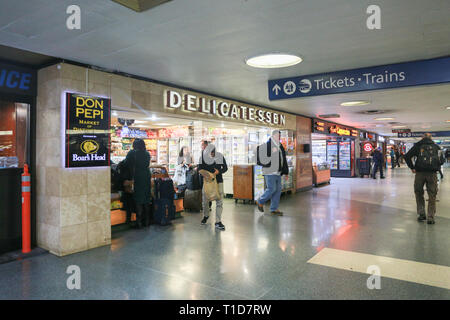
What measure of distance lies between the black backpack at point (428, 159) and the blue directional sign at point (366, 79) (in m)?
1.71

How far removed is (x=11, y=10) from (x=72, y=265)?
2.80 meters

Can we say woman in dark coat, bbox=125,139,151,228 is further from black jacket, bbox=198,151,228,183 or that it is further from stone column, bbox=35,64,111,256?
black jacket, bbox=198,151,228,183

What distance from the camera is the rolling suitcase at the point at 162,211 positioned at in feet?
18.7

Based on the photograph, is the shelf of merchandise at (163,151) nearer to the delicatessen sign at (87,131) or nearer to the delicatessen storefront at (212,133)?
the delicatessen storefront at (212,133)

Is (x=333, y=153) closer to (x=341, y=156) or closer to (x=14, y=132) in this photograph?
(x=341, y=156)

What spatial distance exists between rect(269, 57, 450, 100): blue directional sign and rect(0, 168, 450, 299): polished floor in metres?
2.32

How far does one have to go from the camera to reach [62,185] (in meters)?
4.15

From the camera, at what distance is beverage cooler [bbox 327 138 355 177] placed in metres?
15.7

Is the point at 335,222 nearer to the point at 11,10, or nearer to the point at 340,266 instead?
the point at 340,266

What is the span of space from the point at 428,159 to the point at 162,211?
16.1 ft

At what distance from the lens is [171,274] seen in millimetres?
3375
